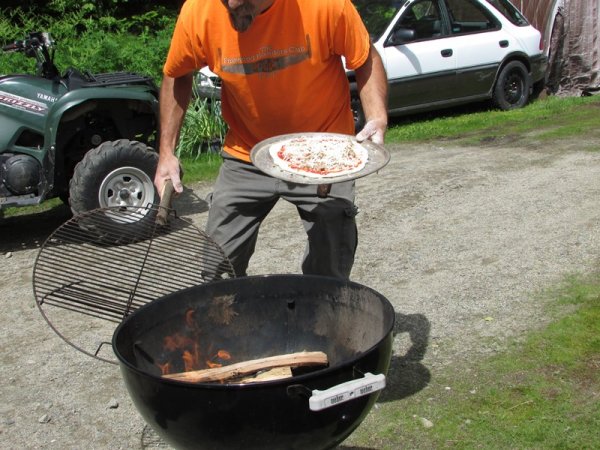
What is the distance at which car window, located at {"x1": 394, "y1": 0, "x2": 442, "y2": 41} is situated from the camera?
11711mm

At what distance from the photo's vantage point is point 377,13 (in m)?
11.8

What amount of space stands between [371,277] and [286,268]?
0.66 m

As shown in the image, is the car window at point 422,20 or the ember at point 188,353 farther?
the car window at point 422,20

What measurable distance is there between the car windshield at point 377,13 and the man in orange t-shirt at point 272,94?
7466mm

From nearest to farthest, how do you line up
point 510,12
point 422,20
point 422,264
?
1. point 422,264
2. point 422,20
3. point 510,12

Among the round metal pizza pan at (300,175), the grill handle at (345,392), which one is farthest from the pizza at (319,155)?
the grill handle at (345,392)

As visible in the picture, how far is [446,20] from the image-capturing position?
39.5 ft

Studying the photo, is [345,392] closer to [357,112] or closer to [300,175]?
[300,175]

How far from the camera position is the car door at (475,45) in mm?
12078

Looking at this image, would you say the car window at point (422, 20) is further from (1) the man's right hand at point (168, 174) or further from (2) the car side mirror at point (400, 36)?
(1) the man's right hand at point (168, 174)

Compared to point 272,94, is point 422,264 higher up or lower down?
lower down

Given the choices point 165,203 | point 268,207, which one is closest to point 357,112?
point 268,207

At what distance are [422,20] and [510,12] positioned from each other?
1.82m

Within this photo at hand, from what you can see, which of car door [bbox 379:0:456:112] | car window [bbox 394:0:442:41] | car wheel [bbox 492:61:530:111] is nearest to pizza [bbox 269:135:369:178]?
car door [bbox 379:0:456:112]
